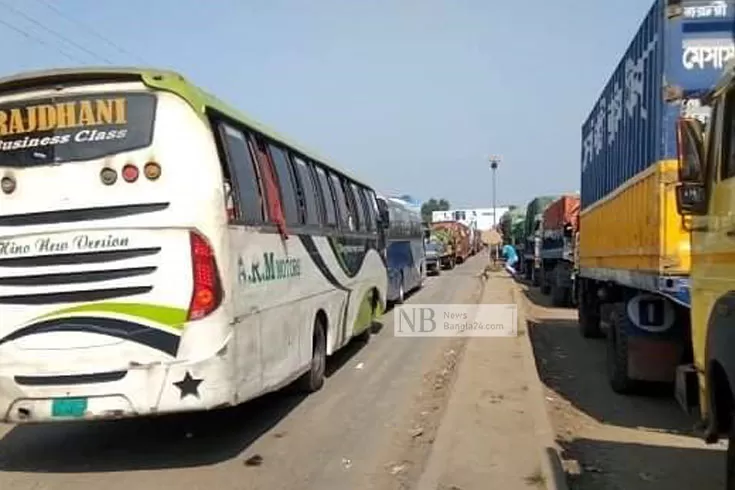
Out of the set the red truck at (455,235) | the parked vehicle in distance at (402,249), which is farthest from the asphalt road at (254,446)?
the red truck at (455,235)

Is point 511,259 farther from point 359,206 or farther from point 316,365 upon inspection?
point 316,365

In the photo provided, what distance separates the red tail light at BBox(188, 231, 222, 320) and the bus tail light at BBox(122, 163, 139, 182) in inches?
22.8

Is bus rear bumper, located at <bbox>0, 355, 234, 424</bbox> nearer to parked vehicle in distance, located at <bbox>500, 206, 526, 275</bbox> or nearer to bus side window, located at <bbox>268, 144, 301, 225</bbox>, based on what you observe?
bus side window, located at <bbox>268, 144, 301, 225</bbox>

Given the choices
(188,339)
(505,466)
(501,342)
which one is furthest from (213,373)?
(501,342)

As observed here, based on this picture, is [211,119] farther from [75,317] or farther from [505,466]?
[505,466]

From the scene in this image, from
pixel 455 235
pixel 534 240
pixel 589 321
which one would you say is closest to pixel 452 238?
pixel 455 235

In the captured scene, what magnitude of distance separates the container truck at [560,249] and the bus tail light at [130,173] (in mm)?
13829

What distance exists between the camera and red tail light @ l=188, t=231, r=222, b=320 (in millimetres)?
6039

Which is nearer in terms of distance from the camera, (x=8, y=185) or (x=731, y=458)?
(x=731, y=458)

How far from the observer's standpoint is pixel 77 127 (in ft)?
20.2

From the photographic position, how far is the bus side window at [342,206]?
37.8 ft

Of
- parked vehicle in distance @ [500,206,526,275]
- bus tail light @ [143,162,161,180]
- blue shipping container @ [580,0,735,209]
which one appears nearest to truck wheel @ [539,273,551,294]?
parked vehicle in distance @ [500,206,526,275]

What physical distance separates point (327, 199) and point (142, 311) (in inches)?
192

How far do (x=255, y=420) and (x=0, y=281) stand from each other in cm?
292
